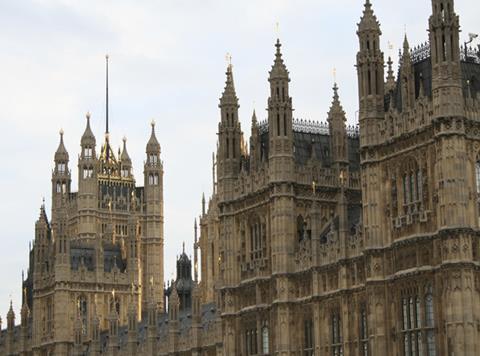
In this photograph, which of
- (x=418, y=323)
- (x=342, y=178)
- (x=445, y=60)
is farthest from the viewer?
(x=342, y=178)

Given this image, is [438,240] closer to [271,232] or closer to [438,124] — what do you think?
[438,124]

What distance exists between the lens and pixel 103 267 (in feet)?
425

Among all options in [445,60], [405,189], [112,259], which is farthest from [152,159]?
[445,60]

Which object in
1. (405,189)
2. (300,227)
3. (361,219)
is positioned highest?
(300,227)

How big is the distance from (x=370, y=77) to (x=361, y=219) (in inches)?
316

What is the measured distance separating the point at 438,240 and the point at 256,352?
1950 centimetres

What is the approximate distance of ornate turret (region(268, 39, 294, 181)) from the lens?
252 ft

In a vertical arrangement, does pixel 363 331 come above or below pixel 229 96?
below

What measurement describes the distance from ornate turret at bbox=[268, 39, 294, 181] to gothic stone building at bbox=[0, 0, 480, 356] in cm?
8

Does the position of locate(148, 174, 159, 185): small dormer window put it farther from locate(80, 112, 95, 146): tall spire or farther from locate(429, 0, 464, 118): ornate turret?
locate(429, 0, 464, 118): ornate turret

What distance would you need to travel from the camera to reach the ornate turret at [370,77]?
2685 inches

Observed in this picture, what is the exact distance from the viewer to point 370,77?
226 ft

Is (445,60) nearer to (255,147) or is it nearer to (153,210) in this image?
(255,147)

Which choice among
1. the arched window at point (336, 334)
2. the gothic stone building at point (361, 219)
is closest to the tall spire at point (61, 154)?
the gothic stone building at point (361, 219)
